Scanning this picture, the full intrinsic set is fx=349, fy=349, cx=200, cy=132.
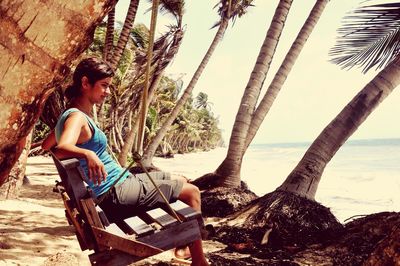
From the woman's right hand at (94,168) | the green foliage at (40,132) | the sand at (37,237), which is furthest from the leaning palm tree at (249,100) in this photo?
the green foliage at (40,132)

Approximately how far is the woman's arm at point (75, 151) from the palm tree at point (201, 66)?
7247mm

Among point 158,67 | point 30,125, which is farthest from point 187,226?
point 158,67

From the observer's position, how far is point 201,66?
1005cm

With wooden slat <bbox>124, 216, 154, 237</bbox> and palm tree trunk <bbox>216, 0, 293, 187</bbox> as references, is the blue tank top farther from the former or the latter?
palm tree trunk <bbox>216, 0, 293, 187</bbox>

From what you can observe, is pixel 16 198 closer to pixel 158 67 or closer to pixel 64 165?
pixel 64 165

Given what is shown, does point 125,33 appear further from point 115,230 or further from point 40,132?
point 40,132

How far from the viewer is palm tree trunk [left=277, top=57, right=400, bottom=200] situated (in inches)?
172

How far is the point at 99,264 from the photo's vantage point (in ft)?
6.34

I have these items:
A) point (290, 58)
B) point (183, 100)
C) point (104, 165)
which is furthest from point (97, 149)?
point (183, 100)

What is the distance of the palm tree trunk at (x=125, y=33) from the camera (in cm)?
746

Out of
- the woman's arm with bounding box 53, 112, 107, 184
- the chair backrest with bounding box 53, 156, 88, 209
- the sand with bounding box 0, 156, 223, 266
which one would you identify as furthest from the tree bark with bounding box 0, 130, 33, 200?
the chair backrest with bounding box 53, 156, 88, 209

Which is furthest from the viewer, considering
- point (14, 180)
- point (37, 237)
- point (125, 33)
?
point (125, 33)

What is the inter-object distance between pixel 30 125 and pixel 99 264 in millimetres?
1223

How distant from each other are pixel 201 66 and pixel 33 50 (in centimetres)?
937
